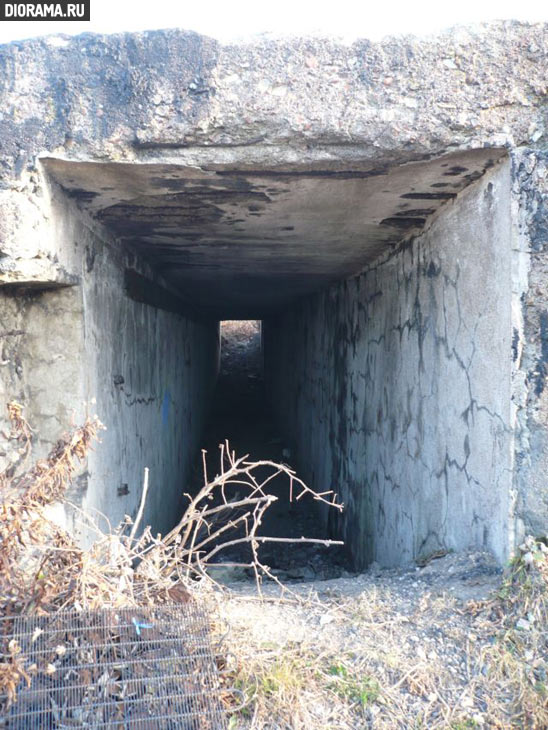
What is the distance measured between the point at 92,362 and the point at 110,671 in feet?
4.73

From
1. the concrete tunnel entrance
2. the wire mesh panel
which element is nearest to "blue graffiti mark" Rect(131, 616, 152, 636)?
the wire mesh panel

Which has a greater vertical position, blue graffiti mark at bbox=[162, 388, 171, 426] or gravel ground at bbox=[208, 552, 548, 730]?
blue graffiti mark at bbox=[162, 388, 171, 426]

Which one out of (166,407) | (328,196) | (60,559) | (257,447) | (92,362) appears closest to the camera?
(60,559)

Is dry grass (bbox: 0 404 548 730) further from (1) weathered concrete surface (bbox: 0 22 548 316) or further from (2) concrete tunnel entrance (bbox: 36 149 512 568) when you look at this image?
(1) weathered concrete surface (bbox: 0 22 548 316)

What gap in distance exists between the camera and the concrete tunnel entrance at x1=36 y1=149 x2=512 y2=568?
2.39m

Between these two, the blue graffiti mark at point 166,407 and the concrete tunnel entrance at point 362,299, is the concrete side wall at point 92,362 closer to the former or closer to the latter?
the concrete tunnel entrance at point 362,299

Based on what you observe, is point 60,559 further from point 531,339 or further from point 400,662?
point 531,339

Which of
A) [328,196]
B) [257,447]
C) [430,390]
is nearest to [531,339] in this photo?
[430,390]

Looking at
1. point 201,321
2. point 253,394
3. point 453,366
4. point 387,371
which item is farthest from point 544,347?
point 253,394

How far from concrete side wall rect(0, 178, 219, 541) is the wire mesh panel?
2.33 ft

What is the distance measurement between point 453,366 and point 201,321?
22.4 ft

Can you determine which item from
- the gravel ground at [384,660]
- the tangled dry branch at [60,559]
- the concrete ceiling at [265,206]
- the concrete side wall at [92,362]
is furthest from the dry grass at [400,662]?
the concrete ceiling at [265,206]

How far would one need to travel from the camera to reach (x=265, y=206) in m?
2.88

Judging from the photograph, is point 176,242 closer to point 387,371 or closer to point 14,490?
point 387,371
